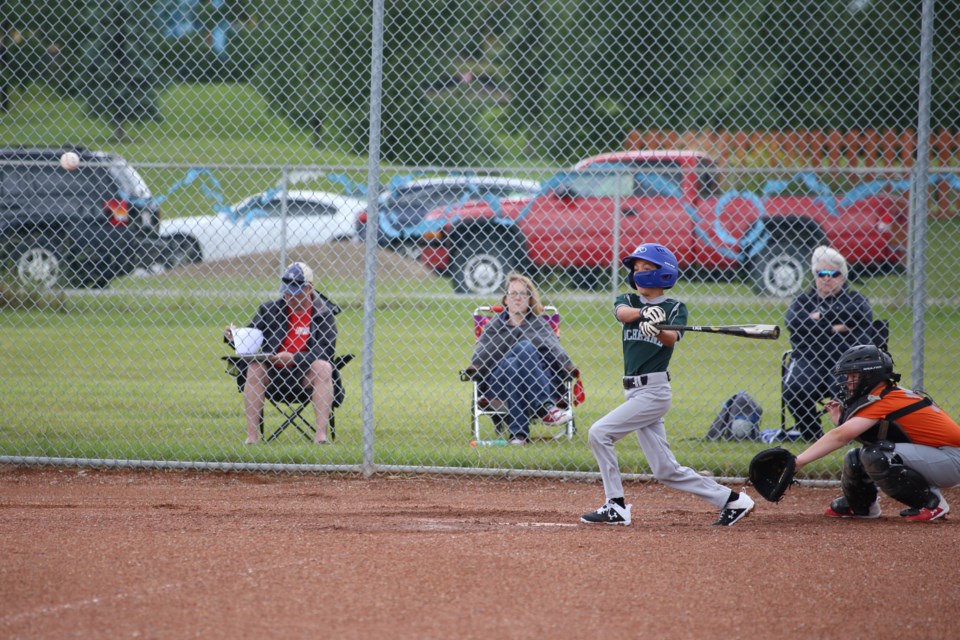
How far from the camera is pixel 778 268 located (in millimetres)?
11875

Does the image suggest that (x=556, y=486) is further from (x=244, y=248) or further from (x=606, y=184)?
(x=244, y=248)

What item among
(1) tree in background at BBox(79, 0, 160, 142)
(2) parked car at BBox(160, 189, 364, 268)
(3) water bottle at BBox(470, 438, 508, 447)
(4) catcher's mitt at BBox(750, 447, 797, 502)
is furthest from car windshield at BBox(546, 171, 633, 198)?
(1) tree in background at BBox(79, 0, 160, 142)

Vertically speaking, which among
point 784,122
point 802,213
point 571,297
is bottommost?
point 571,297

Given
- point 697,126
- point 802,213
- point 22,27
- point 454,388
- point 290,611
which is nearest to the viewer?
point 290,611

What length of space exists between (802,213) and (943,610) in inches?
323

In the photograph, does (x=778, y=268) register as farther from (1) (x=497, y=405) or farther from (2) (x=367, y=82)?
(2) (x=367, y=82)

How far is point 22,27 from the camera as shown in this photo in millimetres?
14984

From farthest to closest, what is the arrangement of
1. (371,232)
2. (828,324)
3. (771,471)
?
(828,324)
(371,232)
(771,471)

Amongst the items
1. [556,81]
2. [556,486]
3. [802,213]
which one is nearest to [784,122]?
[556,81]

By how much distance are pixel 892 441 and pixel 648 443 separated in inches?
55.1

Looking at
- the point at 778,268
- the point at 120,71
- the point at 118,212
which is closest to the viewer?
the point at 778,268

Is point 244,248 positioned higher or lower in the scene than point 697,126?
lower

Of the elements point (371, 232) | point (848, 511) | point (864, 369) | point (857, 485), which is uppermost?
point (371, 232)

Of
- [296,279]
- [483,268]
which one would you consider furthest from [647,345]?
[483,268]
